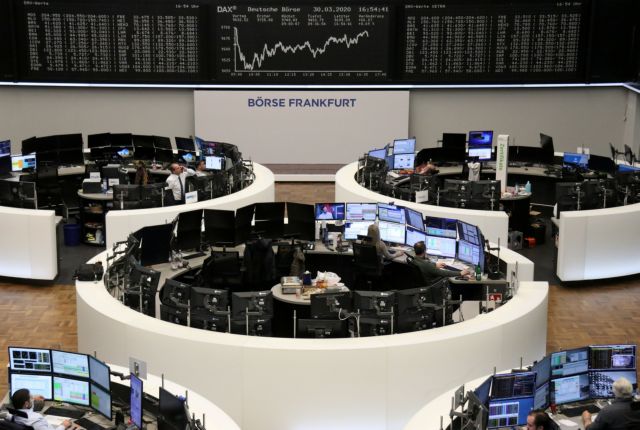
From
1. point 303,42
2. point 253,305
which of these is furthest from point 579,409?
point 303,42

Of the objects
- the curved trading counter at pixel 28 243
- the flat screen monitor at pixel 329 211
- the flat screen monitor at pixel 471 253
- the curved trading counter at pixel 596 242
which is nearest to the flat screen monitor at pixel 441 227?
the flat screen monitor at pixel 471 253

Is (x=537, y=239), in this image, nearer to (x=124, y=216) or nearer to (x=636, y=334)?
(x=636, y=334)

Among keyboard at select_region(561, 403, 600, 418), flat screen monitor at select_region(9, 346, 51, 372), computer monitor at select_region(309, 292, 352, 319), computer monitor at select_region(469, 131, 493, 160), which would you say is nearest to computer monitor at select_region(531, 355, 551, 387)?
keyboard at select_region(561, 403, 600, 418)

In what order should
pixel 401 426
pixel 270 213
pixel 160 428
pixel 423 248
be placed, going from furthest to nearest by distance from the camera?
pixel 270 213
pixel 423 248
pixel 401 426
pixel 160 428

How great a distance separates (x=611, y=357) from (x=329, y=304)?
2.66 meters

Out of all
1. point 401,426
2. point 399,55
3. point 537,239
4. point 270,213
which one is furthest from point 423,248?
point 399,55

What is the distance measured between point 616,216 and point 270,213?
464 cm

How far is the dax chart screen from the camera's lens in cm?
1873

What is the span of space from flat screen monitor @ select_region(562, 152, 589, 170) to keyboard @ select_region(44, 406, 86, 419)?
35.6 ft

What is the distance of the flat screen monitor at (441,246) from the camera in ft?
39.1

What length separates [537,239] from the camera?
15.6m

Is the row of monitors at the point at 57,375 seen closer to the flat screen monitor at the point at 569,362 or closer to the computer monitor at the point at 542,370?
the computer monitor at the point at 542,370

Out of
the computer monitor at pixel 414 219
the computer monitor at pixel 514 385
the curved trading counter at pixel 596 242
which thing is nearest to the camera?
the computer monitor at pixel 514 385

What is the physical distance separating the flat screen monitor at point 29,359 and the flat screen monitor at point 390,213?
5.59 m
